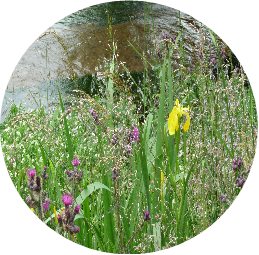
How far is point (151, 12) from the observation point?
2.50m

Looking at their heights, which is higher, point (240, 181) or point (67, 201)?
point (67, 201)

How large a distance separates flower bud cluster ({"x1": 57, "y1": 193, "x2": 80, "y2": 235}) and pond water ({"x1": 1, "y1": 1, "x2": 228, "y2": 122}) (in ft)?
3.05

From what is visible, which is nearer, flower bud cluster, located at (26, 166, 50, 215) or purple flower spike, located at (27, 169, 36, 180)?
flower bud cluster, located at (26, 166, 50, 215)

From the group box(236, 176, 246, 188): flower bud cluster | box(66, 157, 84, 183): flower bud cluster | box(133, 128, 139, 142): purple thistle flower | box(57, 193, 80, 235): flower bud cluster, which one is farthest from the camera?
box(236, 176, 246, 188): flower bud cluster

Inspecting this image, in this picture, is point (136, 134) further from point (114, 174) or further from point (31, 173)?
point (31, 173)

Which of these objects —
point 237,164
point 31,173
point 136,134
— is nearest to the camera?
point 31,173

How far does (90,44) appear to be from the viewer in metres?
2.48

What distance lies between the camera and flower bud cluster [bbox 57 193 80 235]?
1.87 m

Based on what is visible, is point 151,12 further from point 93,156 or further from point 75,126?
point 93,156

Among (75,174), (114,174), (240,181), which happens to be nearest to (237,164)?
(240,181)

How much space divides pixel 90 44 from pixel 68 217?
1.48 metres

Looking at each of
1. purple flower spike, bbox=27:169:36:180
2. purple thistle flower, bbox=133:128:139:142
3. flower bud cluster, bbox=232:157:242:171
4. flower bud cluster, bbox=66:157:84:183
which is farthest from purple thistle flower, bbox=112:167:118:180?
flower bud cluster, bbox=232:157:242:171

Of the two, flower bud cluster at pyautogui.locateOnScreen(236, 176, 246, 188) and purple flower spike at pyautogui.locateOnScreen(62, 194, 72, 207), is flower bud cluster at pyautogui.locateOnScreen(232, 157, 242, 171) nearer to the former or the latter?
flower bud cluster at pyautogui.locateOnScreen(236, 176, 246, 188)

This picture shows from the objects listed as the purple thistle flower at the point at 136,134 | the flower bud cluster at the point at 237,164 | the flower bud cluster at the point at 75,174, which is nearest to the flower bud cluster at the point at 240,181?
the flower bud cluster at the point at 237,164
